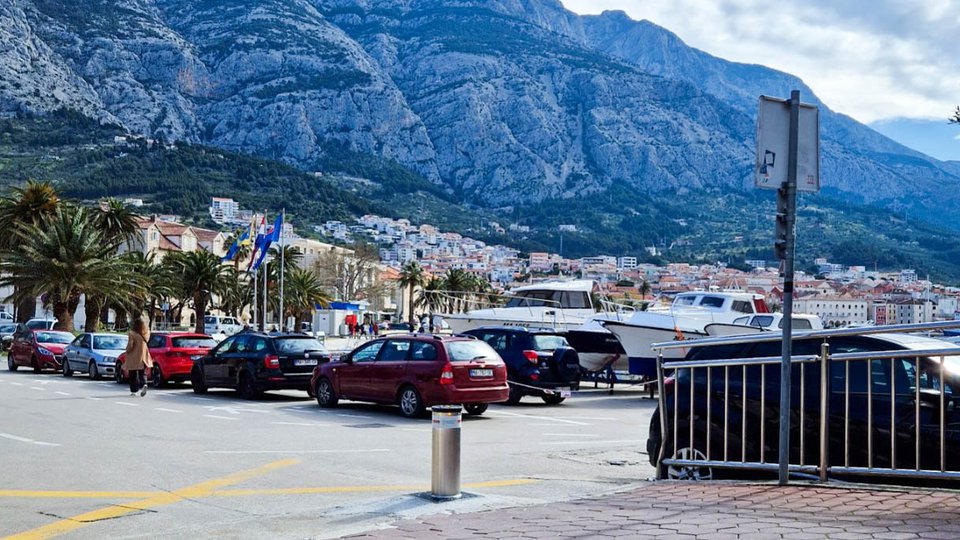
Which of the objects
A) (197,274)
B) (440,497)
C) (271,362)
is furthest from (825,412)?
(197,274)

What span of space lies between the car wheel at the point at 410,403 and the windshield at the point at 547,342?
4.85 meters

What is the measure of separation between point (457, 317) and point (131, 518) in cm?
2706

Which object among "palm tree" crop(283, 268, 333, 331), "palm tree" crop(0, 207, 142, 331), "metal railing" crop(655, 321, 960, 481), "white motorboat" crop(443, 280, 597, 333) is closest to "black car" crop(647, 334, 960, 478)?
"metal railing" crop(655, 321, 960, 481)

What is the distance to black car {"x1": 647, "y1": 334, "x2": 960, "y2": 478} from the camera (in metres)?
7.75

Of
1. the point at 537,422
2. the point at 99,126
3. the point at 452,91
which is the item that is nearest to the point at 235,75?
the point at 99,126

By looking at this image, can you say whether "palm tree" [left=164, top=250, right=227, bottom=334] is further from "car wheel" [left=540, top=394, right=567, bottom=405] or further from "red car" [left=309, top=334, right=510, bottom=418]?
"red car" [left=309, top=334, right=510, bottom=418]

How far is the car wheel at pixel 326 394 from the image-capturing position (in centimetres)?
1917

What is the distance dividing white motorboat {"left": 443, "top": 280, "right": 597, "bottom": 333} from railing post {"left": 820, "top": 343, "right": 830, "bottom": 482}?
24.2m

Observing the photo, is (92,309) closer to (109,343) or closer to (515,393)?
(109,343)

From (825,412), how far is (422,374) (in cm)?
992

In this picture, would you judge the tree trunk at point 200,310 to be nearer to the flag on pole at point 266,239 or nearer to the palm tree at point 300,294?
the palm tree at point 300,294

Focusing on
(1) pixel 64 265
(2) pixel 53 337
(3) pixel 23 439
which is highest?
(1) pixel 64 265

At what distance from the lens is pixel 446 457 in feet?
27.9

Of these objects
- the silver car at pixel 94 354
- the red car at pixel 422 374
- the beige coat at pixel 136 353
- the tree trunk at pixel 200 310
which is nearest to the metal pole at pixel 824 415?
the red car at pixel 422 374
